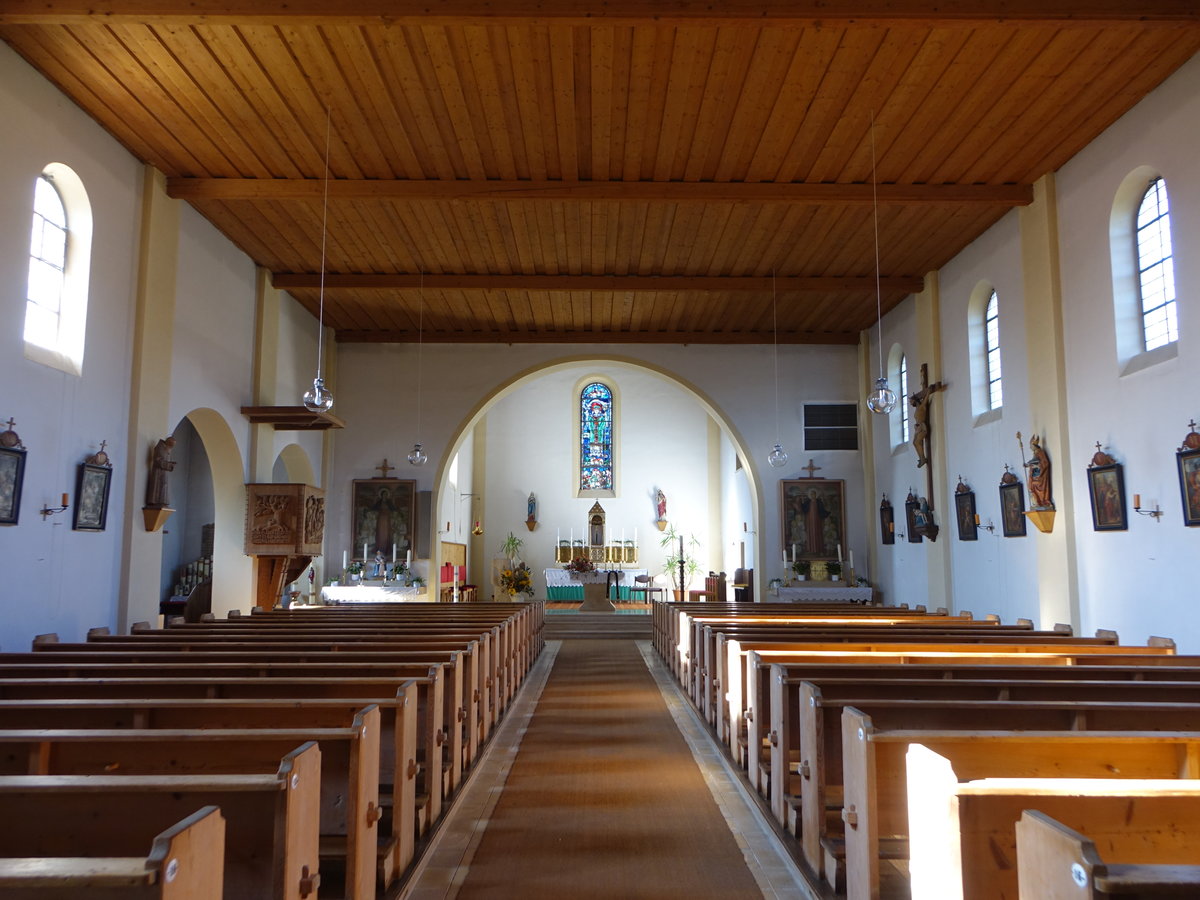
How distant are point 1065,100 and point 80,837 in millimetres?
7774

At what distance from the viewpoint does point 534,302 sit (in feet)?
40.8

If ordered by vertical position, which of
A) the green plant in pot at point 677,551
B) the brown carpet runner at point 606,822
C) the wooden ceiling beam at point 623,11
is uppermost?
the wooden ceiling beam at point 623,11

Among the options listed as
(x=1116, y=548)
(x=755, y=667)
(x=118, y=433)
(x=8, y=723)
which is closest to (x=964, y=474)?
(x=1116, y=548)

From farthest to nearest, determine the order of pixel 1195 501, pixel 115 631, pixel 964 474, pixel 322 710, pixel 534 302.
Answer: pixel 534 302, pixel 964 474, pixel 115 631, pixel 1195 501, pixel 322 710

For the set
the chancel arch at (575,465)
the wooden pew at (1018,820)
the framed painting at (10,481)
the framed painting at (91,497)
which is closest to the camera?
the wooden pew at (1018,820)

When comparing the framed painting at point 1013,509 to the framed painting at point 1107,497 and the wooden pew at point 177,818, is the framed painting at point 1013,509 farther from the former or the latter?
the wooden pew at point 177,818

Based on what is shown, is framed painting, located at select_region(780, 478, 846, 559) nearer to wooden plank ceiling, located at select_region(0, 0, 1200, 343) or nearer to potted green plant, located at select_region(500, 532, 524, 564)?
wooden plank ceiling, located at select_region(0, 0, 1200, 343)

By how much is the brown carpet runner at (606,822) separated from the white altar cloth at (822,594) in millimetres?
6954

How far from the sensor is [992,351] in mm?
9836

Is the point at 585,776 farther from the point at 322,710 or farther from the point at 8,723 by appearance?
the point at 8,723

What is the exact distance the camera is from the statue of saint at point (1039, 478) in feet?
26.4

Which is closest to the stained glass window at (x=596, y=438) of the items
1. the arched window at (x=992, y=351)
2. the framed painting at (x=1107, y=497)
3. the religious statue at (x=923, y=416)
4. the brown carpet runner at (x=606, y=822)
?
the religious statue at (x=923, y=416)

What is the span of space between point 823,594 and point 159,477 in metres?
9.30

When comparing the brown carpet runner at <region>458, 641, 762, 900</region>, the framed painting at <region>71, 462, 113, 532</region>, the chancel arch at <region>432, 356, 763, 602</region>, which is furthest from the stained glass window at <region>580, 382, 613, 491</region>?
the brown carpet runner at <region>458, 641, 762, 900</region>
